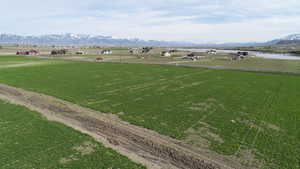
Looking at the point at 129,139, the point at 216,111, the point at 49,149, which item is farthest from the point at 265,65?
the point at 49,149

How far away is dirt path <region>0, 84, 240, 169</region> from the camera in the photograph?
841 centimetres

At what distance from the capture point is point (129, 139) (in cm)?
1040

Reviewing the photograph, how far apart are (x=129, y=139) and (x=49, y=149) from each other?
4.22 metres

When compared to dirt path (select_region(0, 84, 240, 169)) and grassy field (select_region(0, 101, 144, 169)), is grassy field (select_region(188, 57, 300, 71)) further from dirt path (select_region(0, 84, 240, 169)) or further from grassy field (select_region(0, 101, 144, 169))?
grassy field (select_region(0, 101, 144, 169))

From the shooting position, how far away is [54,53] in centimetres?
8394

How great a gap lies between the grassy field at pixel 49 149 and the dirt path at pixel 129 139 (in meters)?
0.70

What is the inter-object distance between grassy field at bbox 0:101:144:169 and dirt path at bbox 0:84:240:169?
2.28ft

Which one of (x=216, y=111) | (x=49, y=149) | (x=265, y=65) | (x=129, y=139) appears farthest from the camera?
(x=265, y=65)

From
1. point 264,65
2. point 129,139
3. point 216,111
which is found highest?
point 264,65

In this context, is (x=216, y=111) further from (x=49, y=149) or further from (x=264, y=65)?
(x=264, y=65)

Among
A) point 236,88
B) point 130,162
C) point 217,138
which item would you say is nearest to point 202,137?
point 217,138

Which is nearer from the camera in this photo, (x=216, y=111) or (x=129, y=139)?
(x=129, y=139)

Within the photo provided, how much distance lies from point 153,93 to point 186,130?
361 inches

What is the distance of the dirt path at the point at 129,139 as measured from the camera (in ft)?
27.6
